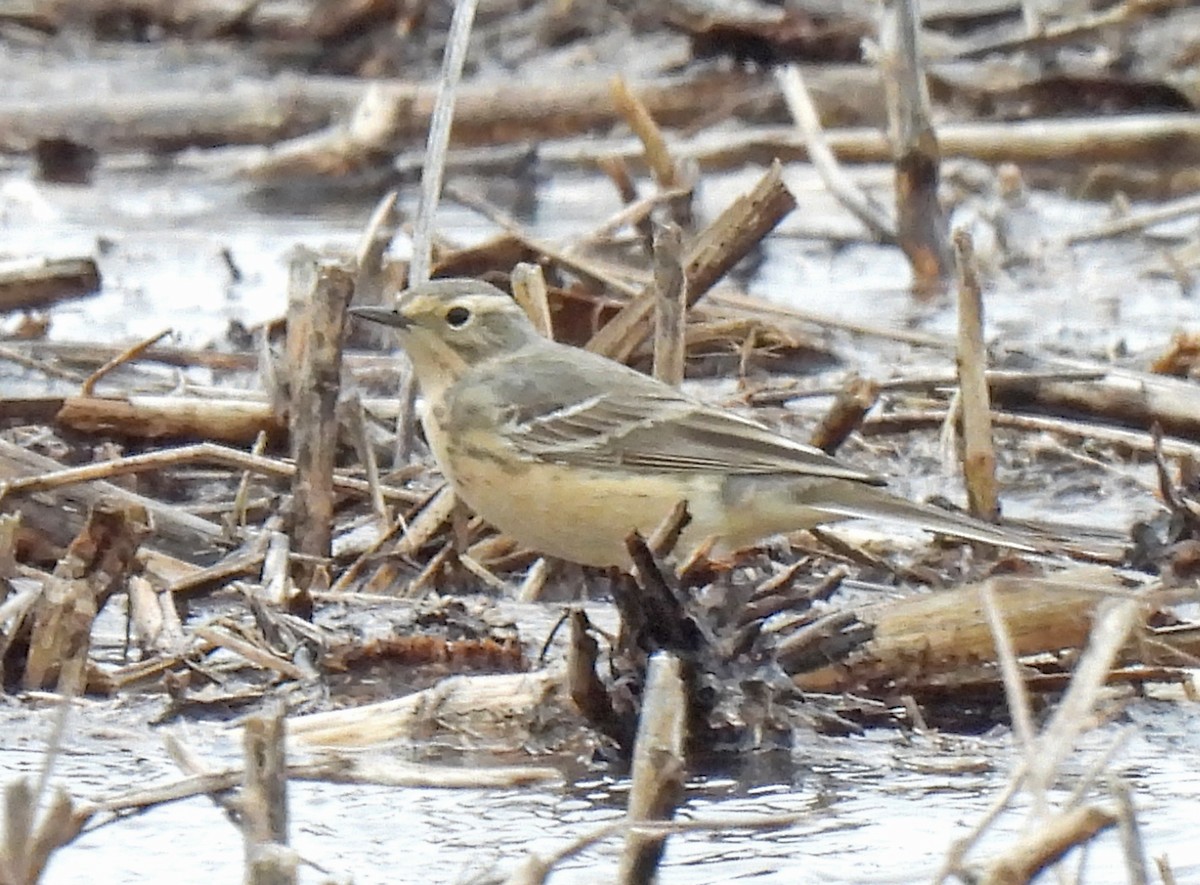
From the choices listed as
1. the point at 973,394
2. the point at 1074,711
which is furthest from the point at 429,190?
the point at 1074,711

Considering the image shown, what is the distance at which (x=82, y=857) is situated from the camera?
4234 mm

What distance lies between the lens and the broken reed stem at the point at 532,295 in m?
7.16

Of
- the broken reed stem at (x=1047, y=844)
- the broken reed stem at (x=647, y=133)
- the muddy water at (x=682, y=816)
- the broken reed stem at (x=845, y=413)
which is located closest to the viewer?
the broken reed stem at (x=1047, y=844)

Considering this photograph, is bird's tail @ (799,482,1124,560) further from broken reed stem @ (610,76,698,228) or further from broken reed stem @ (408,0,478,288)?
broken reed stem @ (610,76,698,228)

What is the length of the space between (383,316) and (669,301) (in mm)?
823

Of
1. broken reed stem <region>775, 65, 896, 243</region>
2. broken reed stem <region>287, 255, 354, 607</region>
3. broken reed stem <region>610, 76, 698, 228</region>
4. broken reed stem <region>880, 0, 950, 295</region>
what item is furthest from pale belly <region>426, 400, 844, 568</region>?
broken reed stem <region>775, 65, 896, 243</region>

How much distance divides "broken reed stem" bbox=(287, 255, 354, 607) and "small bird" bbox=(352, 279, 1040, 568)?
301 mm

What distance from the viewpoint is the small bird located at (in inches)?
234

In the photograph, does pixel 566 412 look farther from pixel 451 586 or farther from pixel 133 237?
pixel 133 237

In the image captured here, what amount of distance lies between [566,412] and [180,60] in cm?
814

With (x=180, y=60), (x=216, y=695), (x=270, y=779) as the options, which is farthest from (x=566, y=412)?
(x=180, y=60)

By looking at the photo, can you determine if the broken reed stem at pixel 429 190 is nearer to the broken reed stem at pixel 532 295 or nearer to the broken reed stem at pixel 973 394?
the broken reed stem at pixel 532 295

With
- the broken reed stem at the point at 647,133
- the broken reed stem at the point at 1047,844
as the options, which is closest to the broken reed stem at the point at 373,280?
the broken reed stem at the point at 647,133

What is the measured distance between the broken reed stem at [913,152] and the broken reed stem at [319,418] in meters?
3.10
